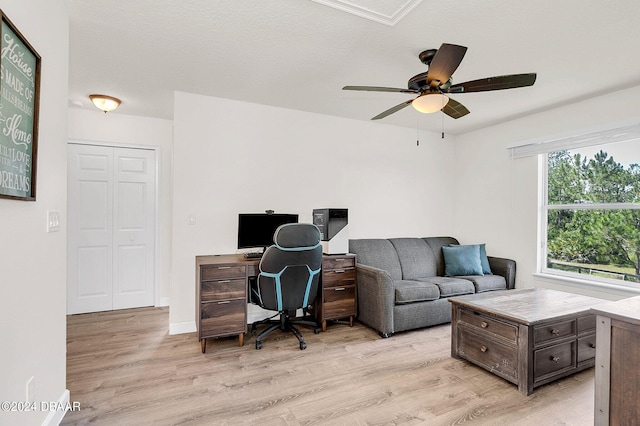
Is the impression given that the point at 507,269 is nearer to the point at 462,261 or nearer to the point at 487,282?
the point at 487,282

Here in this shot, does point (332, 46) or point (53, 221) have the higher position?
point (332, 46)

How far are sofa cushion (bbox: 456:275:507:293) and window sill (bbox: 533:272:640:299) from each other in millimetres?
419

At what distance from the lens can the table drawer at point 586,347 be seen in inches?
93.7

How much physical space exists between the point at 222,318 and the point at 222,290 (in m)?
0.25

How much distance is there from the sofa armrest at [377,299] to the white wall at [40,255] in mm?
2509

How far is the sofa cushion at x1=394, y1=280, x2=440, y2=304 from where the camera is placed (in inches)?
127

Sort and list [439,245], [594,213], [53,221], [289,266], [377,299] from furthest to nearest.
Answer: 1. [439,245]
2. [594,213]
3. [377,299]
4. [289,266]
5. [53,221]

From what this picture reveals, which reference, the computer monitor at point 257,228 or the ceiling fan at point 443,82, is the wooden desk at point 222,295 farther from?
the ceiling fan at point 443,82

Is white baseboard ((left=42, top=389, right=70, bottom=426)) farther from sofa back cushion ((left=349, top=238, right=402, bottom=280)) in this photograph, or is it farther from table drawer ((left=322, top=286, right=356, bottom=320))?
sofa back cushion ((left=349, top=238, right=402, bottom=280))

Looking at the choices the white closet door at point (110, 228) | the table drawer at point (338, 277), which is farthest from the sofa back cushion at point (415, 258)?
the white closet door at point (110, 228)

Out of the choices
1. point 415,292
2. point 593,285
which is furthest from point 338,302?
point 593,285

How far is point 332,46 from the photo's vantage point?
2.35 meters

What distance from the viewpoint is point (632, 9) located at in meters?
1.88

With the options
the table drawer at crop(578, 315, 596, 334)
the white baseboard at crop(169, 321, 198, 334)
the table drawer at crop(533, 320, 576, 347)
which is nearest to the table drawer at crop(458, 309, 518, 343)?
the table drawer at crop(533, 320, 576, 347)
